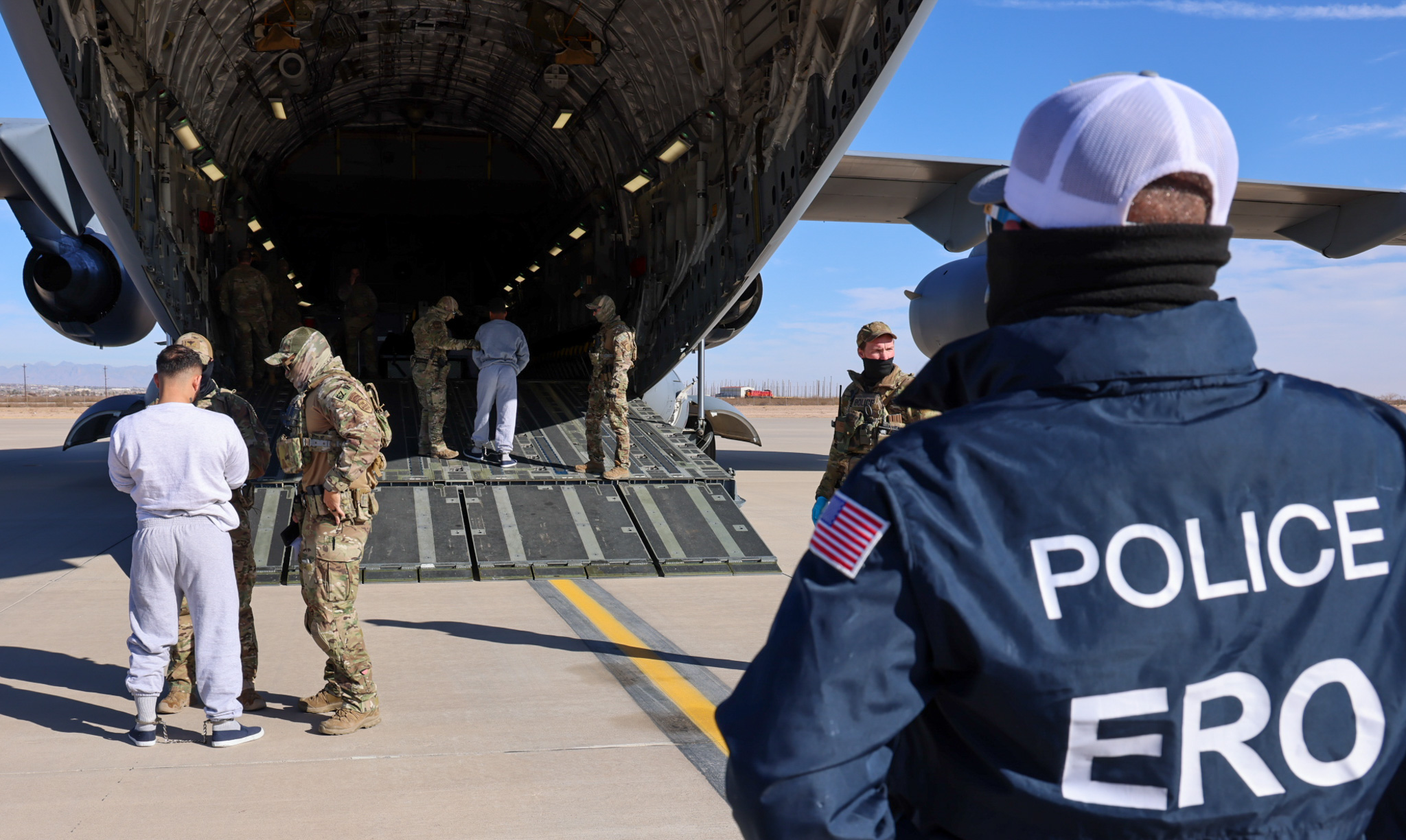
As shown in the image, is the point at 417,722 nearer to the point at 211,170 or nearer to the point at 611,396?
the point at 611,396

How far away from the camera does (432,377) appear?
33.5 ft

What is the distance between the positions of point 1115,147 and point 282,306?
1554 cm

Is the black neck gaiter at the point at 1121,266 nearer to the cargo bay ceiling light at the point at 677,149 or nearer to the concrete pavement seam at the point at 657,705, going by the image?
the concrete pavement seam at the point at 657,705

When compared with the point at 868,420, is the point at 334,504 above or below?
below

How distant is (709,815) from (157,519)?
2.56 m

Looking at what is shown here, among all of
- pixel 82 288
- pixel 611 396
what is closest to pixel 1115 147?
pixel 611 396

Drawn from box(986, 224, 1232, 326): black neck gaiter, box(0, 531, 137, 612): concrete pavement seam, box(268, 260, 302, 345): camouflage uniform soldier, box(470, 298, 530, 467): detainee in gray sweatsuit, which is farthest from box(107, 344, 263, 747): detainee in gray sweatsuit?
box(268, 260, 302, 345): camouflage uniform soldier

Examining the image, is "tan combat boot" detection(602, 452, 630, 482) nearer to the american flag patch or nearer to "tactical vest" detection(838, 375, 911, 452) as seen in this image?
"tactical vest" detection(838, 375, 911, 452)

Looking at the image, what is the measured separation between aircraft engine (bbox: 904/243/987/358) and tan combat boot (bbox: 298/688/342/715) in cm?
307

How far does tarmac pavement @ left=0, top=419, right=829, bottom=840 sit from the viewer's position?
3609mm

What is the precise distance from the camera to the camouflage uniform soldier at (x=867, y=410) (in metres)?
6.04

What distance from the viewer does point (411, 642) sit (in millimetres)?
6031

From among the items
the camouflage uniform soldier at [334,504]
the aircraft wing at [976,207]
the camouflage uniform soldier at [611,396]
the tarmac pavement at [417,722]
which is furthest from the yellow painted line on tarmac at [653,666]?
the aircraft wing at [976,207]

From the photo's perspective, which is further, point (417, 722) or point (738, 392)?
point (738, 392)
